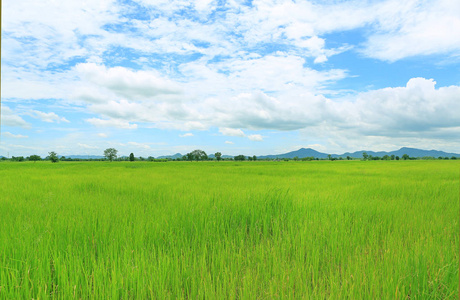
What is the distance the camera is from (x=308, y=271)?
2.20 meters

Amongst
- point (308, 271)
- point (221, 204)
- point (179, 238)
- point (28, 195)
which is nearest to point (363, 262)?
point (308, 271)

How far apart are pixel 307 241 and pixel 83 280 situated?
2.27 metres

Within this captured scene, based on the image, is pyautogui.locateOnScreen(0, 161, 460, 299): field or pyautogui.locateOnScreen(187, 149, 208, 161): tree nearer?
pyautogui.locateOnScreen(0, 161, 460, 299): field

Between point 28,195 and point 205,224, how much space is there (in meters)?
5.21

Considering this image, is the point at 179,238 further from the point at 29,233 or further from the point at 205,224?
the point at 29,233

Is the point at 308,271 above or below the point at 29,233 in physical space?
below

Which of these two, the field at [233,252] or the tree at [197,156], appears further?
the tree at [197,156]

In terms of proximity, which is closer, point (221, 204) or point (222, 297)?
point (222, 297)

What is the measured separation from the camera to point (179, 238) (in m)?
2.95

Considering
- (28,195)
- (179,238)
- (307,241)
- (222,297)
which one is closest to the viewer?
(222,297)

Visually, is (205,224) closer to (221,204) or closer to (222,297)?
(221,204)

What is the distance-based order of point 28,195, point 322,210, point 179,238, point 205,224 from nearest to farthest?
point 179,238
point 205,224
point 322,210
point 28,195

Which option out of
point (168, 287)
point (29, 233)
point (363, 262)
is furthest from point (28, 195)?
point (363, 262)

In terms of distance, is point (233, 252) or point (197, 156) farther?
point (197, 156)
